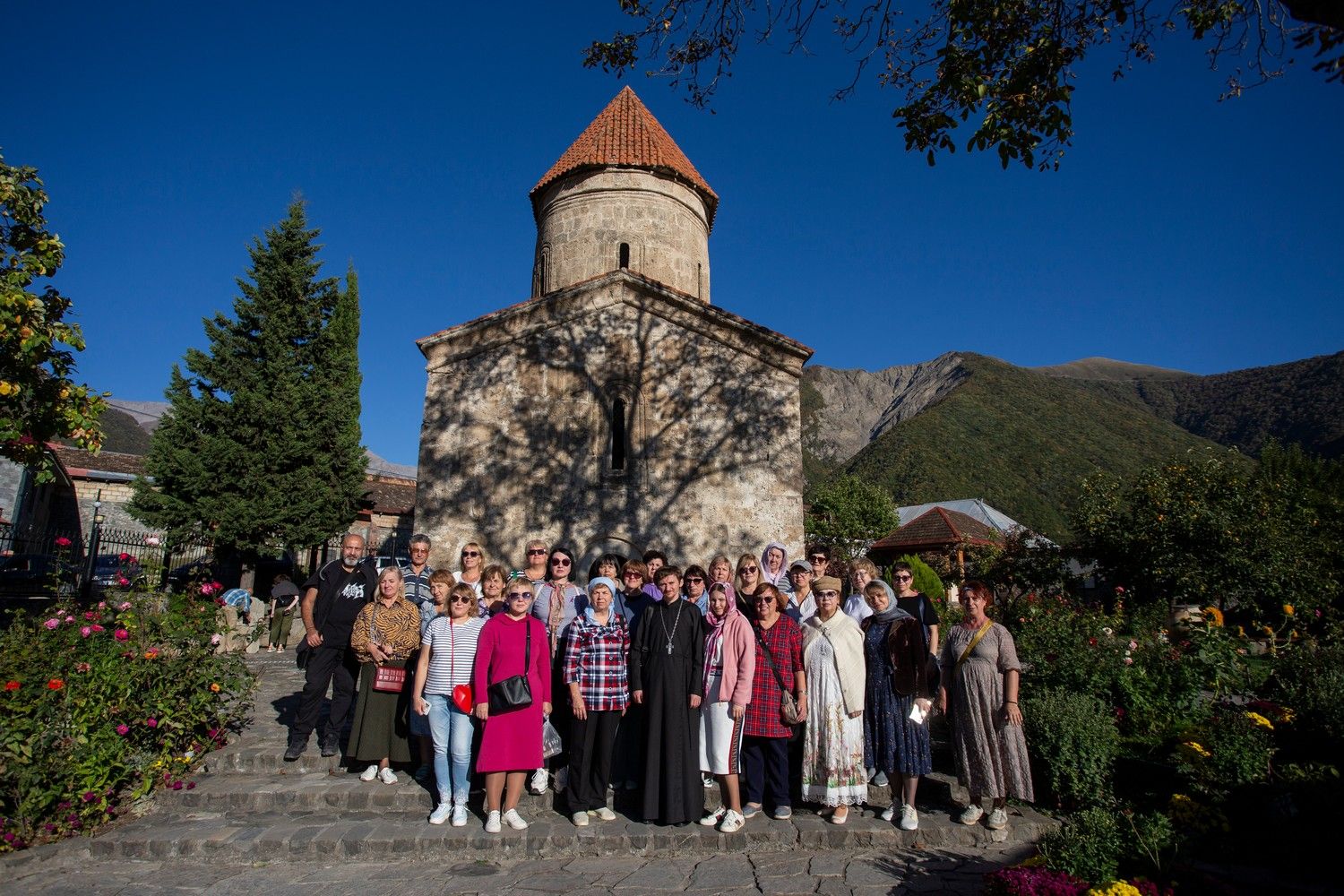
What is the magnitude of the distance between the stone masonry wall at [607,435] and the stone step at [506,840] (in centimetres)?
545

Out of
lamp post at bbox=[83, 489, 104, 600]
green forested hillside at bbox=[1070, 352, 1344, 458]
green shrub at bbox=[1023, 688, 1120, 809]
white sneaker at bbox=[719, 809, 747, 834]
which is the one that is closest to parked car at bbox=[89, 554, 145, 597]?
lamp post at bbox=[83, 489, 104, 600]

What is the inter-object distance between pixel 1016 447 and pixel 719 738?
59.3m

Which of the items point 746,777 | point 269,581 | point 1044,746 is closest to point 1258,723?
point 1044,746

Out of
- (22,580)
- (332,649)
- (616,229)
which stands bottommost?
(332,649)

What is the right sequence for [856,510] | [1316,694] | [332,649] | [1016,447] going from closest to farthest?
[1316,694]
[332,649]
[856,510]
[1016,447]

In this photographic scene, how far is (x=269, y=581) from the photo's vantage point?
61.2ft

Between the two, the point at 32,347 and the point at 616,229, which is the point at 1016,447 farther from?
the point at 32,347

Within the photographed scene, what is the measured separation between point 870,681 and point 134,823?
5.29m

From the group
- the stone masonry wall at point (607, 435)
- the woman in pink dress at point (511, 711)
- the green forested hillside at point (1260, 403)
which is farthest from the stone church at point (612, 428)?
the green forested hillside at point (1260, 403)

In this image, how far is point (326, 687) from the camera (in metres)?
5.67

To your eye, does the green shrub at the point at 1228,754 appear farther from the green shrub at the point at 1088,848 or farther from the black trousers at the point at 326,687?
the black trousers at the point at 326,687

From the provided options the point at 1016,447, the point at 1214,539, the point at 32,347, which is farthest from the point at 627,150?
the point at 1016,447

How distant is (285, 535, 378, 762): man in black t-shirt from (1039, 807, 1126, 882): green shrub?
5.07 metres

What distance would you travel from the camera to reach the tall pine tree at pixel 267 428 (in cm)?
1597
